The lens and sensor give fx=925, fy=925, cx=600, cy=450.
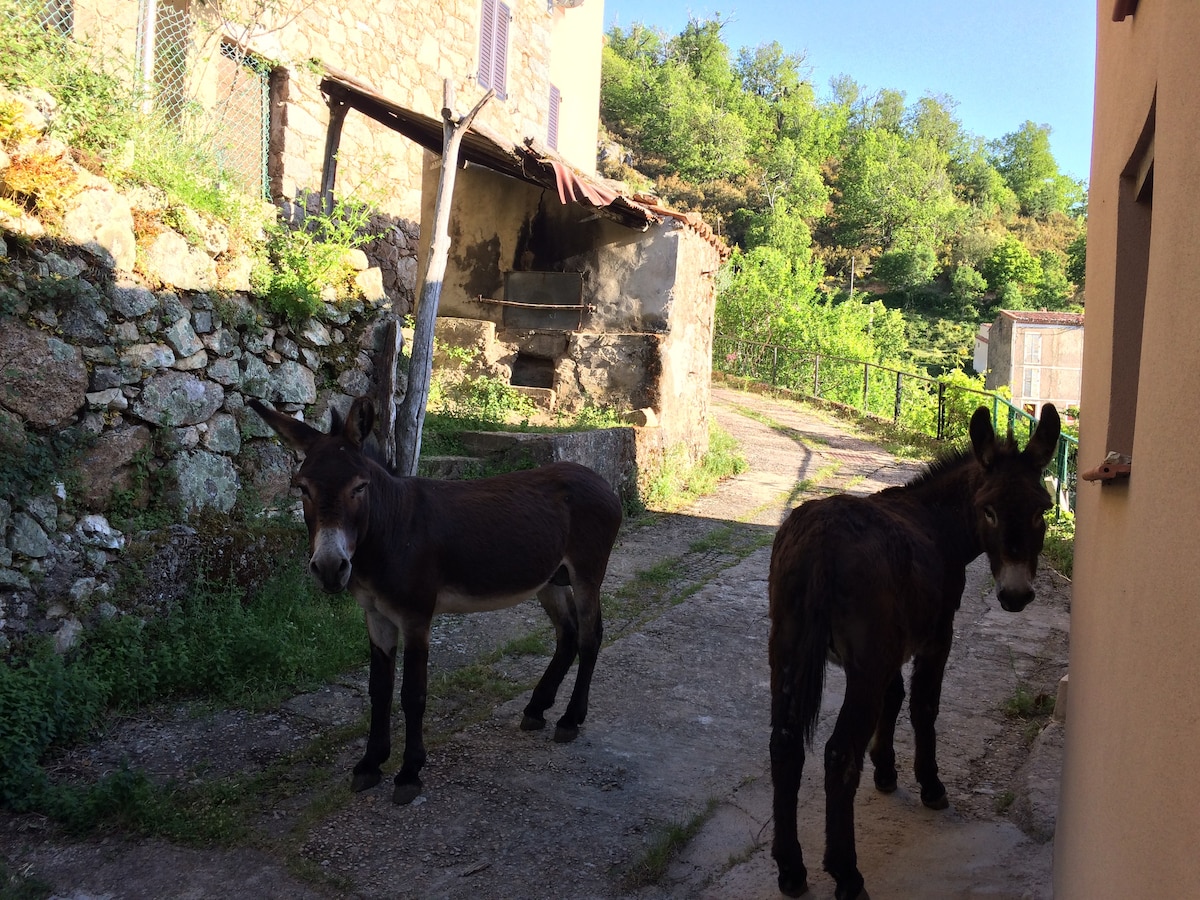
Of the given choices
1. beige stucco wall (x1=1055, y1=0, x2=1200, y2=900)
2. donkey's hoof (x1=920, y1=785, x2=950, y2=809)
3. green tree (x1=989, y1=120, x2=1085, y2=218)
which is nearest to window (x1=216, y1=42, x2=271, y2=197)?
donkey's hoof (x1=920, y1=785, x2=950, y2=809)

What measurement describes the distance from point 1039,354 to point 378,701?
4515 centimetres

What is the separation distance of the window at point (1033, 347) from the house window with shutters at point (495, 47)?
37106mm

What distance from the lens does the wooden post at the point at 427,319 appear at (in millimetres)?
7359

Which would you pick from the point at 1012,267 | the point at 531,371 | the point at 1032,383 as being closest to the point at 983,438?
the point at 531,371

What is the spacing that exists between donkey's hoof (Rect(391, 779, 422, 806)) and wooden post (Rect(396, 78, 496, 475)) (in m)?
3.58

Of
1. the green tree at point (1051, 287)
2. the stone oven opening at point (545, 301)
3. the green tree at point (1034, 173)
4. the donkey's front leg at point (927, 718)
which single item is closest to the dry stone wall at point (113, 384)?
the donkey's front leg at point (927, 718)

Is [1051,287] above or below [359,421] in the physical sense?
above

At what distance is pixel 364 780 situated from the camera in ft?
13.1

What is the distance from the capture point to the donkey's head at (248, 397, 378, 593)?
11.9 ft

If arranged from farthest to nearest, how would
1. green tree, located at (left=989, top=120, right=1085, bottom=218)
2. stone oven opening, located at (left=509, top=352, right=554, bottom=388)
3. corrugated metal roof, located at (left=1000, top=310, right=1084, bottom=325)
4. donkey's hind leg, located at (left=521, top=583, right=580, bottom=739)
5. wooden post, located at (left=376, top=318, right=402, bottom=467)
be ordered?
green tree, located at (left=989, top=120, right=1085, bottom=218), corrugated metal roof, located at (left=1000, top=310, right=1084, bottom=325), stone oven opening, located at (left=509, top=352, right=554, bottom=388), wooden post, located at (left=376, top=318, right=402, bottom=467), donkey's hind leg, located at (left=521, top=583, right=580, bottom=739)

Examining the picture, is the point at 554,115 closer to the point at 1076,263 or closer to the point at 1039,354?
the point at 1039,354

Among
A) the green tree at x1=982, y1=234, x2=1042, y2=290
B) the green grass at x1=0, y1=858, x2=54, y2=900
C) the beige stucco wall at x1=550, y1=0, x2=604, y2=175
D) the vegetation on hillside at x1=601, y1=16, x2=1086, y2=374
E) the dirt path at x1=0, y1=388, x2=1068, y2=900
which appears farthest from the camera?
the green tree at x1=982, y1=234, x2=1042, y2=290

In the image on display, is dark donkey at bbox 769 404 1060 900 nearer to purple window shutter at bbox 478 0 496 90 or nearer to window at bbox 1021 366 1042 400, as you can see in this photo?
purple window shutter at bbox 478 0 496 90

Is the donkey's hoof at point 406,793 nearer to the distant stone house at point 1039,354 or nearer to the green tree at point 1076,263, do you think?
the distant stone house at point 1039,354
